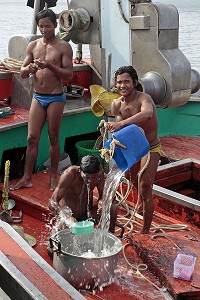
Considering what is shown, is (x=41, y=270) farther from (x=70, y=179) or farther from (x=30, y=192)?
(x=30, y=192)

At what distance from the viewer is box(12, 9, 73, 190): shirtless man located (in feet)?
17.6

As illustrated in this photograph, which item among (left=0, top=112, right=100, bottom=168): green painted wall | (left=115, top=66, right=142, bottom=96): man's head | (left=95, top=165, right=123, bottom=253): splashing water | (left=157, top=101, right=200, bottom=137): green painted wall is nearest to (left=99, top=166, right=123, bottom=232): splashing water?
(left=95, top=165, right=123, bottom=253): splashing water

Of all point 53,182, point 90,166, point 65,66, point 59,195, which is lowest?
point 53,182

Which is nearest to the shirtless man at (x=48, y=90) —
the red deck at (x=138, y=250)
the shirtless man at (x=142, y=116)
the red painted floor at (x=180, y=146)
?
the red deck at (x=138, y=250)

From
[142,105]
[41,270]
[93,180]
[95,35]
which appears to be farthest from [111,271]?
[95,35]

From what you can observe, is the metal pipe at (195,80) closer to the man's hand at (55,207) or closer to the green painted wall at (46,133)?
the green painted wall at (46,133)

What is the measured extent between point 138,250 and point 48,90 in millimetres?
2075

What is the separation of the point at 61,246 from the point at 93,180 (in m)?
0.74

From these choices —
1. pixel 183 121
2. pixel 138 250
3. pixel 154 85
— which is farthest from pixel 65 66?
pixel 183 121

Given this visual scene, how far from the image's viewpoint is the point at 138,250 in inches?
167

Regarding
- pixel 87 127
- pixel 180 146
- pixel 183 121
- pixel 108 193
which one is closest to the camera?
pixel 108 193

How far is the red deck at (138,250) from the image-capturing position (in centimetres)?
370

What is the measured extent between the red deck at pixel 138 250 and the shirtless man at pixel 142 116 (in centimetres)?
31

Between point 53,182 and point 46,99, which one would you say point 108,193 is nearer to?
point 53,182
